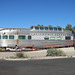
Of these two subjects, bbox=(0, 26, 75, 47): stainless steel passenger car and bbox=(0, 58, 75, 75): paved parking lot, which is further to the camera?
bbox=(0, 26, 75, 47): stainless steel passenger car

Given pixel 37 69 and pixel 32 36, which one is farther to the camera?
pixel 32 36

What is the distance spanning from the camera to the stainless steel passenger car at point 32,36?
2208 cm

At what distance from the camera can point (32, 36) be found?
22.9m

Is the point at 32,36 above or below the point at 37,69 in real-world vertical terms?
above

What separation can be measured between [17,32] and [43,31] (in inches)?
172

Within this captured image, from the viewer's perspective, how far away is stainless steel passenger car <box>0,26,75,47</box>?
72.4ft

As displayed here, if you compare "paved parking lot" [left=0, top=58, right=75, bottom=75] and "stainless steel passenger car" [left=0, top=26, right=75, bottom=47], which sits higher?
"stainless steel passenger car" [left=0, top=26, right=75, bottom=47]

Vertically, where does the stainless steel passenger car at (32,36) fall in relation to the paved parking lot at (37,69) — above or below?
above

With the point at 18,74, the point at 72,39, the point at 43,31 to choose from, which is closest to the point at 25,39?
the point at 43,31

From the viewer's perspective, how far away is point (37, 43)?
2306cm

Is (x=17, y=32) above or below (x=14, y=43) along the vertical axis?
above

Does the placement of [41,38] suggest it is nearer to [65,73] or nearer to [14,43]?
[14,43]

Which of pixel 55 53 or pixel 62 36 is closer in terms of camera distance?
pixel 55 53

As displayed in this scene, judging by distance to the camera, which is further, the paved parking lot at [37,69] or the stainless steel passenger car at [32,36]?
the stainless steel passenger car at [32,36]
